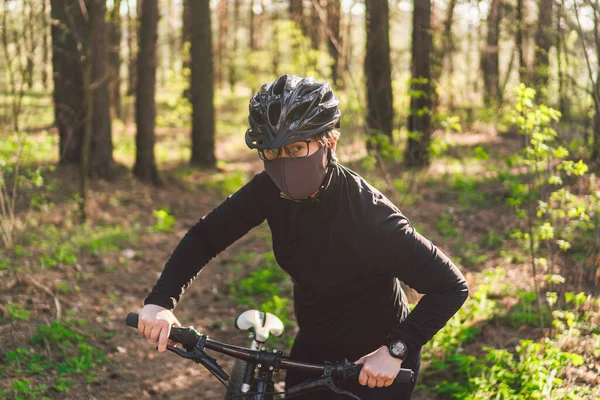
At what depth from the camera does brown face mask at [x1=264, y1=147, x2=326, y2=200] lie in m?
2.81

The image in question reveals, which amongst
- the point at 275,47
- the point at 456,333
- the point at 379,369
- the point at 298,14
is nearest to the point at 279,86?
the point at 379,369

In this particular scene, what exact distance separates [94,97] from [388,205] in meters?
11.1

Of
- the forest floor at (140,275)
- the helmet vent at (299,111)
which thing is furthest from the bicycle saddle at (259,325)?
the forest floor at (140,275)

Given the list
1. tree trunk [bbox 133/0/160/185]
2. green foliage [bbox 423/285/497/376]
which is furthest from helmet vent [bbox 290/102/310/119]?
tree trunk [bbox 133/0/160/185]

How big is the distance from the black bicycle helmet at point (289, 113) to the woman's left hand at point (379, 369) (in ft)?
3.27

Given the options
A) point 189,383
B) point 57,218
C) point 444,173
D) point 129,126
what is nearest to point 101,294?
point 189,383

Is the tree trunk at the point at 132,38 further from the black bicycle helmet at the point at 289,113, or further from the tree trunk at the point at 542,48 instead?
the black bicycle helmet at the point at 289,113

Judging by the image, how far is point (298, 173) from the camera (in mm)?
2807

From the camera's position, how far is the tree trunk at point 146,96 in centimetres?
1379

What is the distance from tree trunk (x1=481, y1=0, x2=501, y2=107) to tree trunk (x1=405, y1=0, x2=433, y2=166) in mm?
8874

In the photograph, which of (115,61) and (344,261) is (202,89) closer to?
(115,61)

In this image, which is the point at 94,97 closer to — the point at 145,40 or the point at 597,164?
the point at 145,40

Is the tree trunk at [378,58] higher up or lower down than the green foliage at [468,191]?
higher up

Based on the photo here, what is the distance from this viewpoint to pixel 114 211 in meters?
11.6
